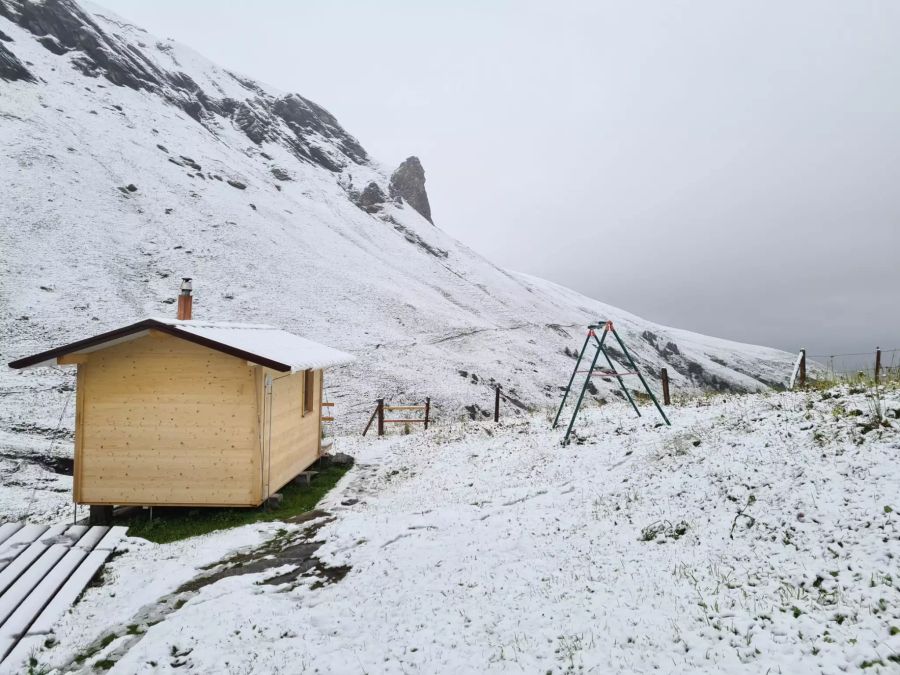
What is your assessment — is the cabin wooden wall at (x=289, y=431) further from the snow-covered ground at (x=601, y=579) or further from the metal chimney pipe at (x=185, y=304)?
the metal chimney pipe at (x=185, y=304)

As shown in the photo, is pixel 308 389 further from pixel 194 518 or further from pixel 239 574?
pixel 239 574

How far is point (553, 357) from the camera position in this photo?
4347 cm

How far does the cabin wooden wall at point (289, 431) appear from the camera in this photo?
11.9 m

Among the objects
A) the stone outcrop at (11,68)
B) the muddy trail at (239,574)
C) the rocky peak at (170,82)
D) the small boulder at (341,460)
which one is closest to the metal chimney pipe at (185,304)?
the small boulder at (341,460)

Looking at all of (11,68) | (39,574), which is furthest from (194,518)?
(11,68)

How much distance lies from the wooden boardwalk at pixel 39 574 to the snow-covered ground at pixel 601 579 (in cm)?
31

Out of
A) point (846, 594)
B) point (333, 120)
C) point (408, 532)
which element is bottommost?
point (408, 532)

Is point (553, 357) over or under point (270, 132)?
under

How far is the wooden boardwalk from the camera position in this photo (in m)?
6.19

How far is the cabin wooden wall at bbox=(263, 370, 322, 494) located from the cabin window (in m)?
0.17

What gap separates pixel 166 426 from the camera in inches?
435

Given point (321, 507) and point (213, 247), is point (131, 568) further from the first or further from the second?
point (213, 247)

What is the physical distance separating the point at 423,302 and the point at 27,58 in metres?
52.8

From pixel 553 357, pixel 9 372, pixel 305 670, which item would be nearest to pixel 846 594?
pixel 305 670
